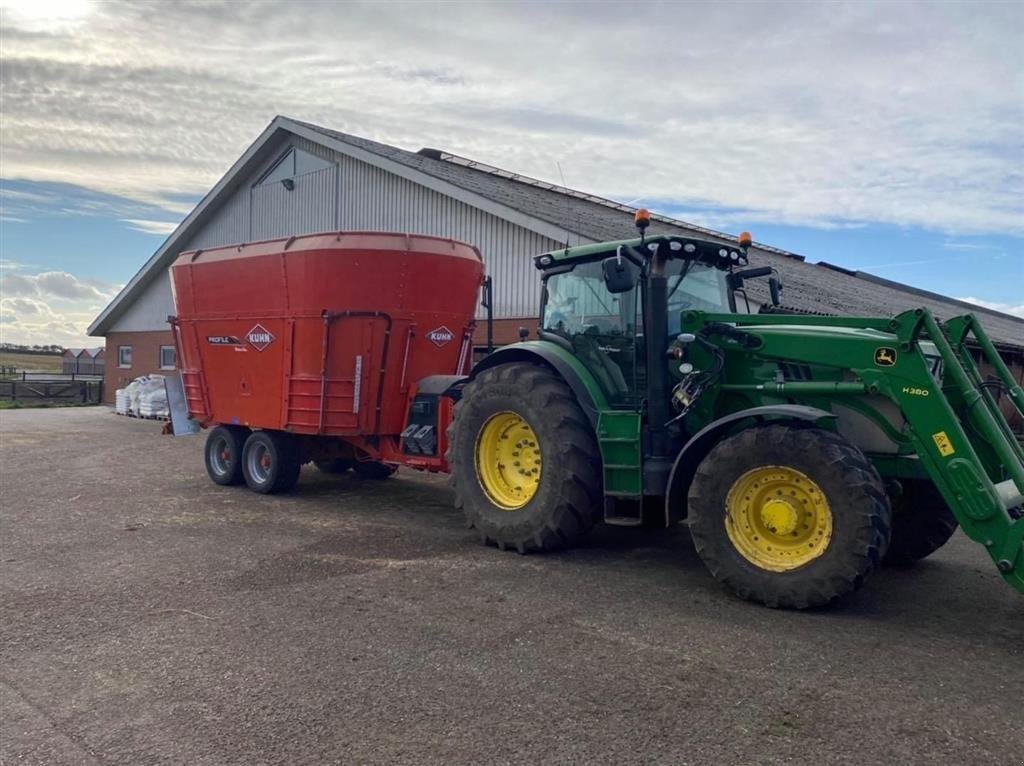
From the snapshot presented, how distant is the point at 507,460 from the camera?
7312 mm

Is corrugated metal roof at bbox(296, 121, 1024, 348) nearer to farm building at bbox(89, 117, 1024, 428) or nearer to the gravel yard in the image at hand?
farm building at bbox(89, 117, 1024, 428)

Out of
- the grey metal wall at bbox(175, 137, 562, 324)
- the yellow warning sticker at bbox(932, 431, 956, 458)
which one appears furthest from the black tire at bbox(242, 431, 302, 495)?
the yellow warning sticker at bbox(932, 431, 956, 458)

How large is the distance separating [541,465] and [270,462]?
4.53m

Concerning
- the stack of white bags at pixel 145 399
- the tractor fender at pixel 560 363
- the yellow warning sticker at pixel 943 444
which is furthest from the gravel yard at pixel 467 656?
the stack of white bags at pixel 145 399

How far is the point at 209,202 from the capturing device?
21281mm

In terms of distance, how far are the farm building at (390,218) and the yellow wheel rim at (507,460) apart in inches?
190

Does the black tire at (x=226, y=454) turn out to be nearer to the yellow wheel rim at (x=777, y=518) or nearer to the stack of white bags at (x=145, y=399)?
the yellow wheel rim at (x=777, y=518)

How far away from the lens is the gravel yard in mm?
3686

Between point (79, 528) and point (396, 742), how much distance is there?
18.5 ft

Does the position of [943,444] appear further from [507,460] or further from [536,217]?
[536,217]

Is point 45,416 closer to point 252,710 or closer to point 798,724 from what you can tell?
point 252,710

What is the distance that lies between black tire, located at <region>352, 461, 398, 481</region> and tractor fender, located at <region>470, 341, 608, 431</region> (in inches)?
175

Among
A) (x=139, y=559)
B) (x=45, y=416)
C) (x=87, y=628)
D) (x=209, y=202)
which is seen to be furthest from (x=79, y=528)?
(x=45, y=416)

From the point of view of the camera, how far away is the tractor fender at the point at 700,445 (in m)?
5.52
